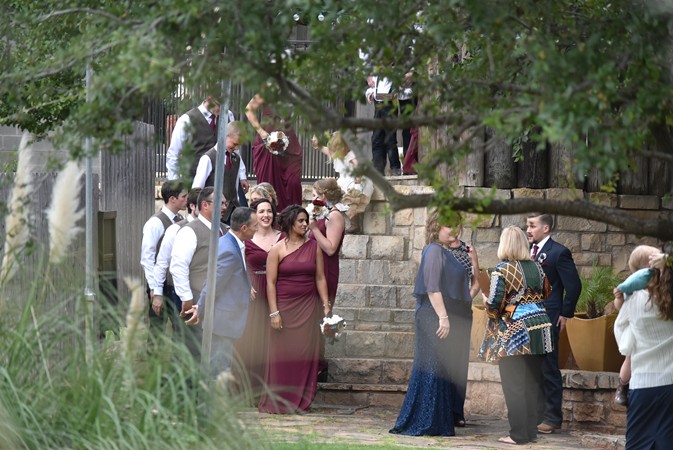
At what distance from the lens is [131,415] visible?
16.5 ft

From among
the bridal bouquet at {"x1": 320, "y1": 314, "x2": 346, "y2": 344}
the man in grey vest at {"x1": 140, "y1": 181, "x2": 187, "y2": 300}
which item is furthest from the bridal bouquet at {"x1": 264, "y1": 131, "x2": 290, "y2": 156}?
the man in grey vest at {"x1": 140, "y1": 181, "x2": 187, "y2": 300}

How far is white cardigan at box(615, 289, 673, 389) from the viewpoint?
791cm

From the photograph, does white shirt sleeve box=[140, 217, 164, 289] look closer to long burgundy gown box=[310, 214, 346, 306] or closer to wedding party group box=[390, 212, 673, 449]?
long burgundy gown box=[310, 214, 346, 306]

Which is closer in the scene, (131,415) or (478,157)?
(131,415)

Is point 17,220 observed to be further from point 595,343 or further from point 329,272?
point 595,343

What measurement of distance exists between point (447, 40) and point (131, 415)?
85.3 inches

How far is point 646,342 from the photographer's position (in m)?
7.97

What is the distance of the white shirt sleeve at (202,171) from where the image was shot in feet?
38.5

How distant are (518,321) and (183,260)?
8.68ft

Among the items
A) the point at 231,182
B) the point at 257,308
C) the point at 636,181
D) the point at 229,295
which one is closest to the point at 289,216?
the point at 257,308

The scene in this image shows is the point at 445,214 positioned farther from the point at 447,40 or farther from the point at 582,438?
the point at 582,438

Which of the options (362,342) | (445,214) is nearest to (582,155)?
(445,214)

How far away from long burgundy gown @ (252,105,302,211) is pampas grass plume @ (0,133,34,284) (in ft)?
26.5

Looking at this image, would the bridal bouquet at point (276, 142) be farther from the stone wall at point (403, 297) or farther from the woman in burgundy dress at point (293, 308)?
the woman in burgundy dress at point (293, 308)
